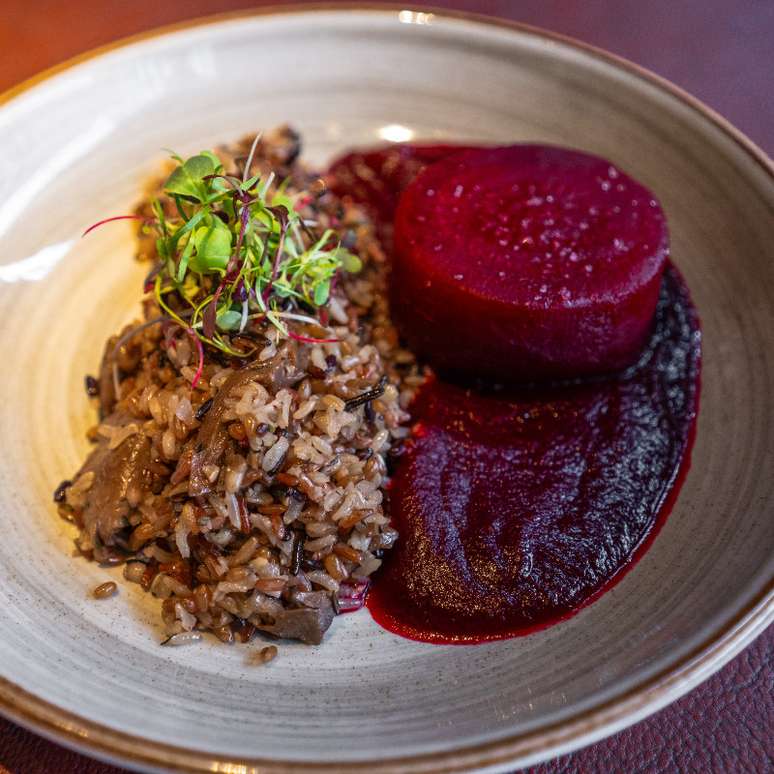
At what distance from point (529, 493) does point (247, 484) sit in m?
1.29

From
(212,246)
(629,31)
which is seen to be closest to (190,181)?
(212,246)

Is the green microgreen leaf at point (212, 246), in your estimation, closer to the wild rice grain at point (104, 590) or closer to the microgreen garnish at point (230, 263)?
the microgreen garnish at point (230, 263)

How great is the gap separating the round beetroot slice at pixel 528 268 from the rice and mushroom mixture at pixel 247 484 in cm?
61

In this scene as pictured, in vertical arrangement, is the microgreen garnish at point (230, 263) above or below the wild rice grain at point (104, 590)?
above

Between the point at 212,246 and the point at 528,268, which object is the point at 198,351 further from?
the point at 528,268

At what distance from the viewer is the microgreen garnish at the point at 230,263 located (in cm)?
337

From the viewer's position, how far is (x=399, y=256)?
13.3 ft

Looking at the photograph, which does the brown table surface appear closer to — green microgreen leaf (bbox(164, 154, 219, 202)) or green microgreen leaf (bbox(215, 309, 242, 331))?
green microgreen leaf (bbox(164, 154, 219, 202))

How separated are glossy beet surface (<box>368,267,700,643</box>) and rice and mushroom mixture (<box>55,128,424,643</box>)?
0.67 ft

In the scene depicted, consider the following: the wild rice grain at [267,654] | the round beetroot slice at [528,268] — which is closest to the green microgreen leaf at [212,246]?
the round beetroot slice at [528,268]

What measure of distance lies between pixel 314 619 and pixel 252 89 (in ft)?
11.9

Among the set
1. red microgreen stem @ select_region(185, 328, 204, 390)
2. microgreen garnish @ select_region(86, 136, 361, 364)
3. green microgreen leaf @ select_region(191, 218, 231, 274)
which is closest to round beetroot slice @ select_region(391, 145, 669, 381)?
microgreen garnish @ select_region(86, 136, 361, 364)

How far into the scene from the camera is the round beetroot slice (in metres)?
3.75

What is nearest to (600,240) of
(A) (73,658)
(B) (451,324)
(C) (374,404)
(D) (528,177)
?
(D) (528,177)
